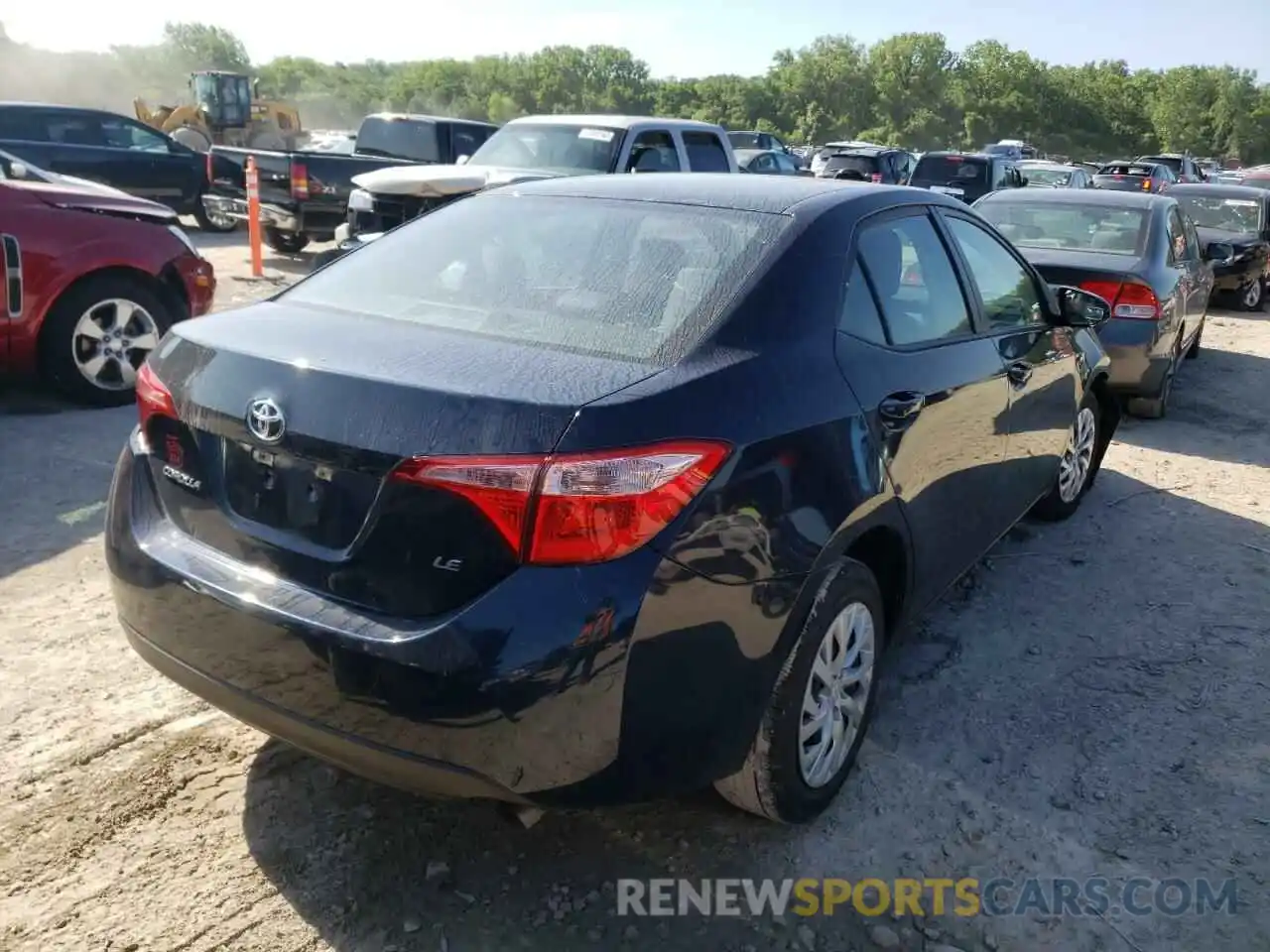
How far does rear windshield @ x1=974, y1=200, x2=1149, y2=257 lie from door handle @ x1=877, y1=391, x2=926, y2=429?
5280mm

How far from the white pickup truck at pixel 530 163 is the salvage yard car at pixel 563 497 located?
23.8ft

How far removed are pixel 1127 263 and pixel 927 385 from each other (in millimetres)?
4928

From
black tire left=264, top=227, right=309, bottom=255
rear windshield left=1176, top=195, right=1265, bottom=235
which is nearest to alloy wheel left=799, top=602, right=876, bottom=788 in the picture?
black tire left=264, top=227, right=309, bottom=255

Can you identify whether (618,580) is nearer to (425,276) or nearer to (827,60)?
(425,276)

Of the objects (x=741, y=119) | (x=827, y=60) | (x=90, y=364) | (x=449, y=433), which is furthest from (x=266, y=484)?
(x=827, y=60)

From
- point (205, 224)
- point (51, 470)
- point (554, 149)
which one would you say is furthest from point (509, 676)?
point (205, 224)

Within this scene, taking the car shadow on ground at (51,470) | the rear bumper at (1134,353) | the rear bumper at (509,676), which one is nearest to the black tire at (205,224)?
the car shadow on ground at (51,470)

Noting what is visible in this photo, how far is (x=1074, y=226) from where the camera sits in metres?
8.01

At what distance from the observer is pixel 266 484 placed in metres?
2.41

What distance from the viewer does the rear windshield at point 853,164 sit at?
794 inches

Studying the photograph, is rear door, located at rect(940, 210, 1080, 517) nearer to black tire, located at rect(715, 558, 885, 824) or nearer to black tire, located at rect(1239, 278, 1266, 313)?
black tire, located at rect(715, 558, 885, 824)

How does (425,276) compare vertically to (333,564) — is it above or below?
above

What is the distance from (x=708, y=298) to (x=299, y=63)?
11417 cm

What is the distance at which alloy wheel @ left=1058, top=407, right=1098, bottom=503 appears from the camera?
5.27m
